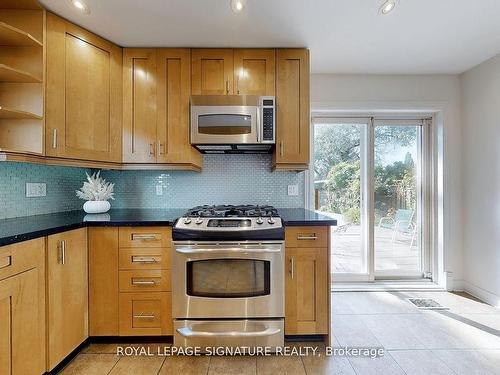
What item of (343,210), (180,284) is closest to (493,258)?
(343,210)

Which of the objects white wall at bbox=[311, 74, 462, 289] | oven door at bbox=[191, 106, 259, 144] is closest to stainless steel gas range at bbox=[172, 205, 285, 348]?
oven door at bbox=[191, 106, 259, 144]

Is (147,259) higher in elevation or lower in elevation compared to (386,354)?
higher

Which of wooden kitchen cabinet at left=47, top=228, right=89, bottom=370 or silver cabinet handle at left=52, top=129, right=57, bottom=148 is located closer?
wooden kitchen cabinet at left=47, top=228, right=89, bottom=370

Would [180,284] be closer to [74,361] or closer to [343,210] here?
[74,361]

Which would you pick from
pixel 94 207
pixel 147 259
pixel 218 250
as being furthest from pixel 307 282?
pixel 94 207

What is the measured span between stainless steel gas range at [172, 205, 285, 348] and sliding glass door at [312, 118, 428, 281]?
1425 mm

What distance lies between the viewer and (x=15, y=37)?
1724mm

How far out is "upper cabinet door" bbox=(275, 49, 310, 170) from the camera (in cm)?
235

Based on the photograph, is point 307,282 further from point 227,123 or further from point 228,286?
point 227,123

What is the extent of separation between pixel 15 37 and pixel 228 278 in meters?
2.06

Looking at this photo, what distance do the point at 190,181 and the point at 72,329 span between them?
1.47 metres

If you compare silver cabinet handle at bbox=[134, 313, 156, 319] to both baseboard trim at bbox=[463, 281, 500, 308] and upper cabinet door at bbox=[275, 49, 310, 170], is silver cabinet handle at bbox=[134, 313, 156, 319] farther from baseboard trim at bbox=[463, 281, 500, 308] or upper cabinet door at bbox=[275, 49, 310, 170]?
baseboard trim at bbox=[463, 281, 500, 308]

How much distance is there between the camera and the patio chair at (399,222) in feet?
10.7

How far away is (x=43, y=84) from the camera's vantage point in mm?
1854
